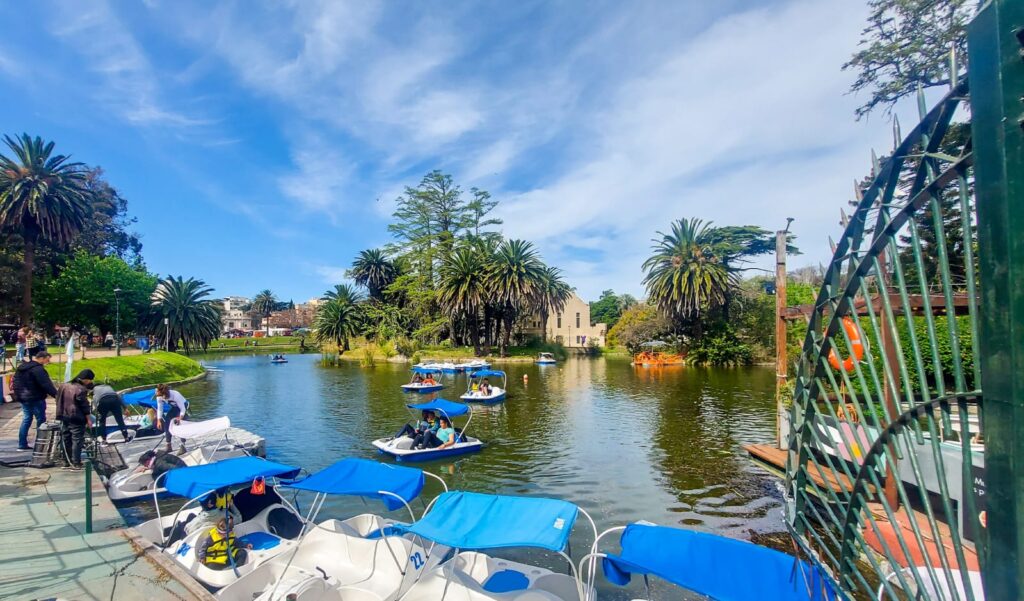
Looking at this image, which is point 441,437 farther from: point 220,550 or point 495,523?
point 495,523

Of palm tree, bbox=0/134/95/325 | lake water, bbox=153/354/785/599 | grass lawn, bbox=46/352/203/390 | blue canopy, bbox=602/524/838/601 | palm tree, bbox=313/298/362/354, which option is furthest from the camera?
palm tree, bbox=313/298/362/354

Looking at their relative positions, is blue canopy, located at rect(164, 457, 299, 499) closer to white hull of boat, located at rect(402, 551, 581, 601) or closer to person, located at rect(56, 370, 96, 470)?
white hull of boat, located at rect(402, 551, 581, 601)

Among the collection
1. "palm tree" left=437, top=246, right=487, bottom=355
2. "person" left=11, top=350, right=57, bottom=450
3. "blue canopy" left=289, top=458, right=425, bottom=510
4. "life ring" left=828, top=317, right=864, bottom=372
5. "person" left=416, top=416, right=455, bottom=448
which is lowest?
"person" left=416, top=416, right=455, bottom=448

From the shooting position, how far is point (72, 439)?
39.1 ft

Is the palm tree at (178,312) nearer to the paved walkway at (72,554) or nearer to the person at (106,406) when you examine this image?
the person at (106,406)

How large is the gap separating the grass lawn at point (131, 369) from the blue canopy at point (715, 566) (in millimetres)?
26550

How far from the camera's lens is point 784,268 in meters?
13.4

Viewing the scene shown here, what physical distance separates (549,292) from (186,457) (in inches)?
2014

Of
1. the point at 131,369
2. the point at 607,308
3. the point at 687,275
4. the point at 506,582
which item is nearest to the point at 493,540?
the point at 506,582

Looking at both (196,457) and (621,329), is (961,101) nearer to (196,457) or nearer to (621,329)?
(196,457)

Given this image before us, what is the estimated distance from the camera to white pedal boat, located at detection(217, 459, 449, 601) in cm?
745

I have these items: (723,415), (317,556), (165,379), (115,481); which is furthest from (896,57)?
(165,379)

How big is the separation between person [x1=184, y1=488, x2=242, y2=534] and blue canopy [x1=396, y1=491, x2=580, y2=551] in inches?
158

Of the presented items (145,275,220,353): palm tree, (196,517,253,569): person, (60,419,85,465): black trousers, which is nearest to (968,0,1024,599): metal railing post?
(196,517,253,569): person
